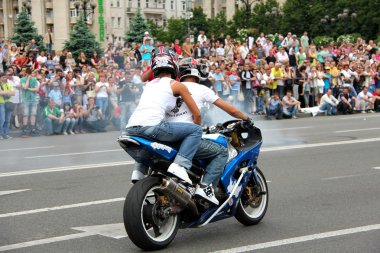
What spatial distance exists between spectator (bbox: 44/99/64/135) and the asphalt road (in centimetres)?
448

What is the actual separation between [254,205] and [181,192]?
1422 millimetres

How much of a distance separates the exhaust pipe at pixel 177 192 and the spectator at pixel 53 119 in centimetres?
1489

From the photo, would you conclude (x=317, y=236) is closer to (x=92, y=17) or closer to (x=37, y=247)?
(x=37, y=247)

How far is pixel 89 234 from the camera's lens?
753cm

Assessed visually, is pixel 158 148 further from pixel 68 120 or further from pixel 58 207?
pixel 68 120

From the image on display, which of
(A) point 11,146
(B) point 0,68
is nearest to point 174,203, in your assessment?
(A) point 11,146

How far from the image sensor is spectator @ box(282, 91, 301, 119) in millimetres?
25578

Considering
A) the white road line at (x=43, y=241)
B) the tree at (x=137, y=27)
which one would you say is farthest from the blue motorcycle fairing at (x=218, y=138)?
the tree at (x=137, y=27)

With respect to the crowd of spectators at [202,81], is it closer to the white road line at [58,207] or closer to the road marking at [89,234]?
the white road line at [58,207]

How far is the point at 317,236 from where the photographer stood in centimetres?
725

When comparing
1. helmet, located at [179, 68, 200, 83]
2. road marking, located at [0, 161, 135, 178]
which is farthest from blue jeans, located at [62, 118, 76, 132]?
helmet, located at [179, 68, 200, 83]

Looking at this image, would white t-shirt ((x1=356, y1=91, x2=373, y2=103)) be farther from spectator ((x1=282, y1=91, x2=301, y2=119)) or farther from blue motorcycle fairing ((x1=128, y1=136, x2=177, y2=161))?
blue motorcycle fairing ((x1=128, y1=136, x2=177, y2=161))

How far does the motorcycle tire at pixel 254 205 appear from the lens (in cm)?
777

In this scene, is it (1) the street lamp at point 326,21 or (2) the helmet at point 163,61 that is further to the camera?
(1) the street lamp at point 326,21
